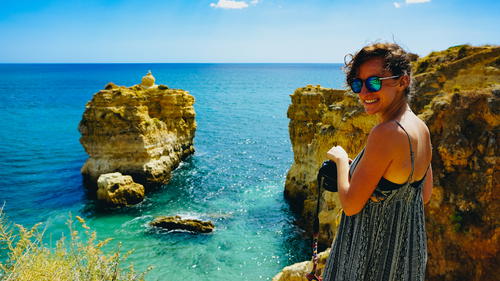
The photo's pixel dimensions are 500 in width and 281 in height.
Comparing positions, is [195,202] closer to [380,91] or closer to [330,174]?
[330,174]

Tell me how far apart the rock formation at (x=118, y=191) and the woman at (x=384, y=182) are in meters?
22.2

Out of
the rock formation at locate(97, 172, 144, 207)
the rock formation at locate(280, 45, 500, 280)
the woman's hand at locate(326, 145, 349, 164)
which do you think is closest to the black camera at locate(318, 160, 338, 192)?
the woman's hand at locate(326, 145, 349, 164)

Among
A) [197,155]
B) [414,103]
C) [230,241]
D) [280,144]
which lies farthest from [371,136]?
[280,144]

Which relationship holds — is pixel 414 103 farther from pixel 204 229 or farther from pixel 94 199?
pixel 94 199

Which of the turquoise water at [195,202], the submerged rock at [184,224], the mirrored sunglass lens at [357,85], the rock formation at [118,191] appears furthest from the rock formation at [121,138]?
the mirrored sunglass lens at [357,85]

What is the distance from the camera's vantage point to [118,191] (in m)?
22.5

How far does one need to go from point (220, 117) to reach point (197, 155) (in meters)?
23.4

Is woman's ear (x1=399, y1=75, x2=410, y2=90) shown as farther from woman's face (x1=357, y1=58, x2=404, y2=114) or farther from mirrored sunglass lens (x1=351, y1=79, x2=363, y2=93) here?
mirrored sunglass lens (x1=351, y1=79, x2=363, y2=93)

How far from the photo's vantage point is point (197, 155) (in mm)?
34750

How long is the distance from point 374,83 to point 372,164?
1.75ft

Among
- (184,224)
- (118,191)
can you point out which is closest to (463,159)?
(184,224)

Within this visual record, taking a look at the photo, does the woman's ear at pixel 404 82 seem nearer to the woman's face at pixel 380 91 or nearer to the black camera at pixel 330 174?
the woman's face at pixel 380 91

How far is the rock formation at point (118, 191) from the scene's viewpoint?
2211 centimetres

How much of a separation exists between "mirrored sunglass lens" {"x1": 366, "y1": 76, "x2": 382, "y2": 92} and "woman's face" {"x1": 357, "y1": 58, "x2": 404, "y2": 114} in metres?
0.02
